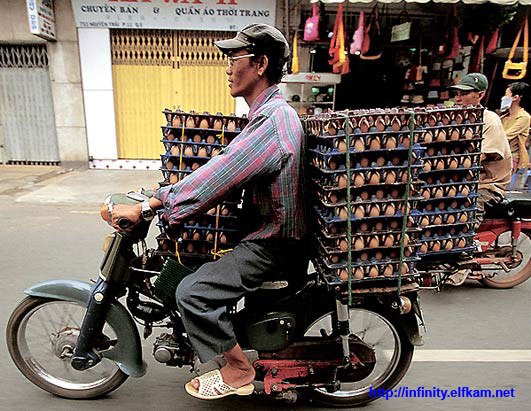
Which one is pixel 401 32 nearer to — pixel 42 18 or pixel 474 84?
pixel 474 84

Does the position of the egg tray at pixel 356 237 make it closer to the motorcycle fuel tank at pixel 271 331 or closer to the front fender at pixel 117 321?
the motorcycle fuel tank at pixel 271 331

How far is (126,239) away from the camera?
2.07 m

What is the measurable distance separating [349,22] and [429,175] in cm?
702

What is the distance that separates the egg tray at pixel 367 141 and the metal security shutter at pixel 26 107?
9181 millimetres

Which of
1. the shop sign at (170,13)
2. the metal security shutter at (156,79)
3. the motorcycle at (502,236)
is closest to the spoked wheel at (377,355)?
the motorcycle at (502,236)

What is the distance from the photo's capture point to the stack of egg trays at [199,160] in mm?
2082

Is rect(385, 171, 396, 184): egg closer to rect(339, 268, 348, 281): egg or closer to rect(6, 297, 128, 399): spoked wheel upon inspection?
rect(339, 268, 348, 281): egg

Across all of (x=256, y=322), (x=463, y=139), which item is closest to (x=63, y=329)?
(x=256, y=322)

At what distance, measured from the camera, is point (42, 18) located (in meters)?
8.08

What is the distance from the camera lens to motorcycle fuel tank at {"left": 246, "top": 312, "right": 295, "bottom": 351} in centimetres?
211

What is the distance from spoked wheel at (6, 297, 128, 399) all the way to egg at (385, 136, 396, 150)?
1.70 meters

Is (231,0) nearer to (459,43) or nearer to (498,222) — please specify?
(459,43)

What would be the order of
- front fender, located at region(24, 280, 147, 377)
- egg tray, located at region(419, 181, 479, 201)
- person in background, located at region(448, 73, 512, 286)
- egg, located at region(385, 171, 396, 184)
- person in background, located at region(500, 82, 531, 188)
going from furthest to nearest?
person in background, located at region(500, 82, 531, 188) < person in background, located at region(448, 73, 512, 286) < egg tray, located at region(419, 181, 479, 201) < front fender, located at region(24, 280, 147, 377) < egg, located at region(385, 171, 396, 184)

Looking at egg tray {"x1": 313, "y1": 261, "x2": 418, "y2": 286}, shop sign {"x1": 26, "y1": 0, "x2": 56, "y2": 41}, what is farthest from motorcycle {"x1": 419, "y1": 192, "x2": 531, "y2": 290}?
shop sign {"x1": 26, "y1": 0, "x2": 56, "y2": 41}
